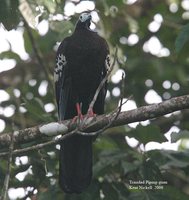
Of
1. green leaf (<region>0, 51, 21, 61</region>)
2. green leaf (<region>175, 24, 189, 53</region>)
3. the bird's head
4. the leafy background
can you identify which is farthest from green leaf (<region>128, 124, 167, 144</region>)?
green leaf (<region>0, 51, 21, 61</region>)

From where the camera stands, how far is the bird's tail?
5.18 metres

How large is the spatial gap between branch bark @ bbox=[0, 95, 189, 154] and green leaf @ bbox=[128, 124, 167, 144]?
1.27 ft

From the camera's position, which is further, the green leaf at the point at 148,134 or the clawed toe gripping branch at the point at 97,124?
the green leaf at the point at 148,134

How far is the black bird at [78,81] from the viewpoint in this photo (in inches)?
219

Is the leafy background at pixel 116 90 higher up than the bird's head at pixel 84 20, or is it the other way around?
the bird's head at pixel 84 20

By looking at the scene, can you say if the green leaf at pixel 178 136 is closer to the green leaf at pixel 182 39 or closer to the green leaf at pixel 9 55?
the green leaf at pixel 182 39

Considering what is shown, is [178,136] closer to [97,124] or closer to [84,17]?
[97,124]

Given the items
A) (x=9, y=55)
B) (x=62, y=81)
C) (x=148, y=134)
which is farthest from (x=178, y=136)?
(x=9, y=55)

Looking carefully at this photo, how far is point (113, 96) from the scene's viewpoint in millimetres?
7797

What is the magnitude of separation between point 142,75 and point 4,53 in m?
1.93

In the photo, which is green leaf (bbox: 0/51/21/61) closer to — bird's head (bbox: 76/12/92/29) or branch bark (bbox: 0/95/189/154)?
bird's head (bbox: 76/12/92/29)

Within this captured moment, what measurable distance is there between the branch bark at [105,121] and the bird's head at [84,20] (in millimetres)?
1425

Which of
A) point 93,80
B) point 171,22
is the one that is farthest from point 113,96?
point 93,80

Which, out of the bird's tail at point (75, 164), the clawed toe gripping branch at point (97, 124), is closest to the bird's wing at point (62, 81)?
the bird's tail at point (75, 164)
